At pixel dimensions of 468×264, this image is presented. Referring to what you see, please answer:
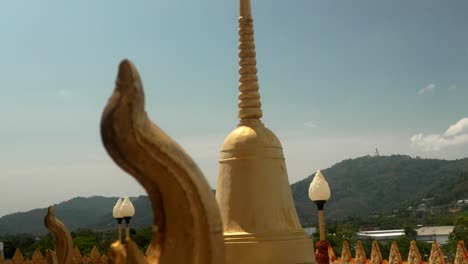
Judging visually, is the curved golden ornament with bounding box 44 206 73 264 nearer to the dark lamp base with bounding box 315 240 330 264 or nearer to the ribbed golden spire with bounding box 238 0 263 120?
the ribbed golden spire with bounding box 238 0 263 120

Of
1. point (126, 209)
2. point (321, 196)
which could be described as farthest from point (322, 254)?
point (126, 209)

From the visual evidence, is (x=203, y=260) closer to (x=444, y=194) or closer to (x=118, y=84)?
(x=118, y=84)

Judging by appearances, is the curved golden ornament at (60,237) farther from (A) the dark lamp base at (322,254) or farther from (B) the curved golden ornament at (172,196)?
(A) the dark lamp base at (322,254)

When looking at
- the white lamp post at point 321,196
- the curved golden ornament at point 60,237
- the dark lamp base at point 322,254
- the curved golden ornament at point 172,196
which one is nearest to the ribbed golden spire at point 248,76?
the curved golden ornament at point 60,237

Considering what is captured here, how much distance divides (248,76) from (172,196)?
4.32 metres

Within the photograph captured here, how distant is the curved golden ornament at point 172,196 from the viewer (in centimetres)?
360

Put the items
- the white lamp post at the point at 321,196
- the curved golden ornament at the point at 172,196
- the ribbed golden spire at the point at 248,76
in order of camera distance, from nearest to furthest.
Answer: the curved golden ornament at the point at 172,196, the ribbed golden spire at the point at 248,76, the white lamp post at the point at 321,196

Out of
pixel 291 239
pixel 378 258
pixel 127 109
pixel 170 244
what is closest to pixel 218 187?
pixel 291 239

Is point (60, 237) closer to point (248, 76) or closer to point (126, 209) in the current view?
point (248, 76)

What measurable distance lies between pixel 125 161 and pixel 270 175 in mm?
4071

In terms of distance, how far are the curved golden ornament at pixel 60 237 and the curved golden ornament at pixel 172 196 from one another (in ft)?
12.7

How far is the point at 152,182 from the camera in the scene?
12.5 feet

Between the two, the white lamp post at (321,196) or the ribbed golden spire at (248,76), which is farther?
the white lamp post at (321,196)

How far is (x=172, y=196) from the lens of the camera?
12.6 ft
